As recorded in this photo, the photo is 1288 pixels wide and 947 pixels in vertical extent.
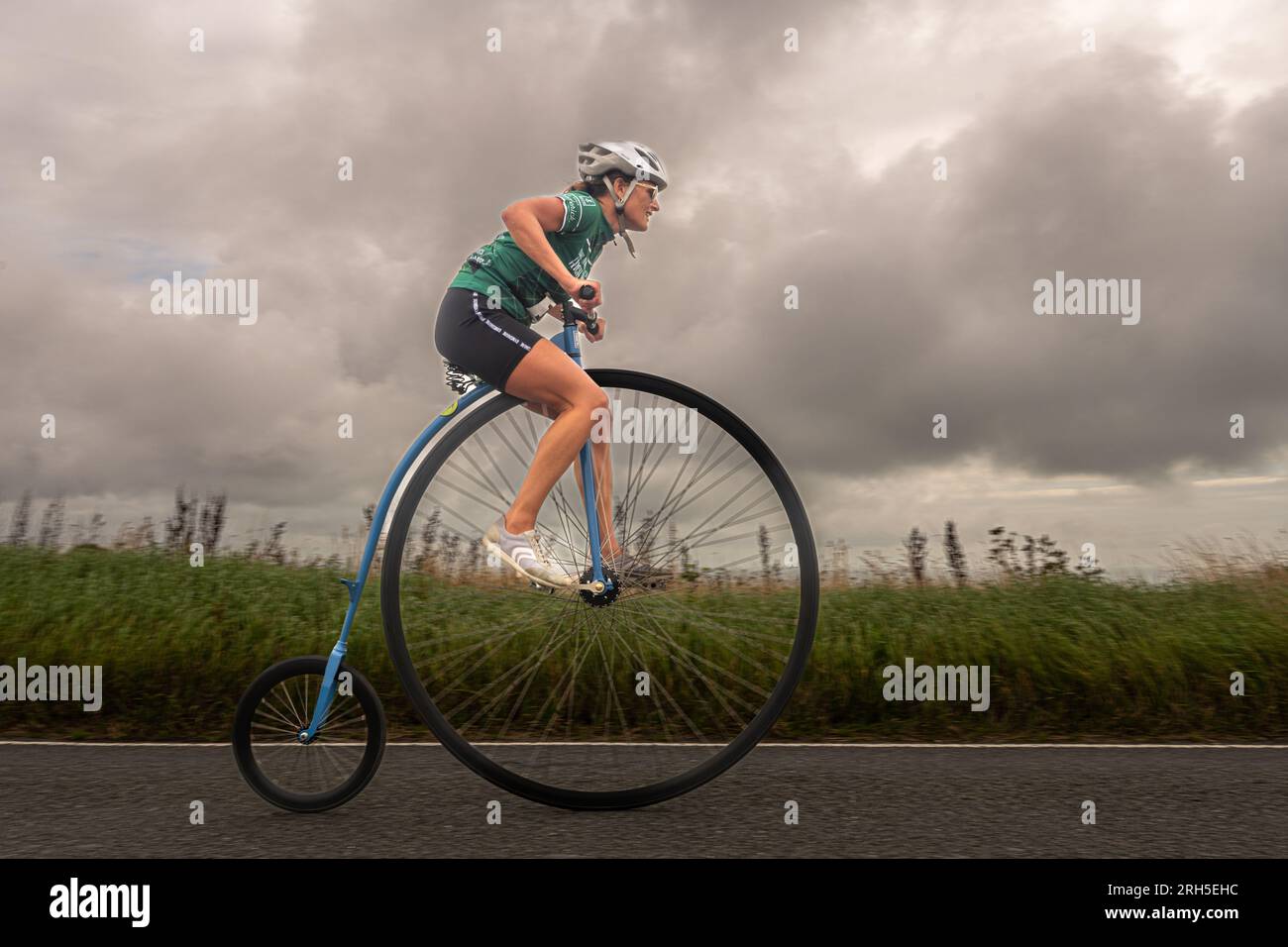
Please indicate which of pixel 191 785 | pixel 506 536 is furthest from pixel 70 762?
pixel 506 536

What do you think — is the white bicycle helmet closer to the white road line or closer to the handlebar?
the handlebar

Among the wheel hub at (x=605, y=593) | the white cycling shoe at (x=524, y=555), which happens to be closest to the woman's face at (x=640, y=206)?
the white cycling shoe at (x=524, y=555)

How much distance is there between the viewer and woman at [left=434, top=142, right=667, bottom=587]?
4.76 m

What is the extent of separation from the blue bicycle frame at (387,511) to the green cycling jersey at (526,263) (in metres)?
0.19

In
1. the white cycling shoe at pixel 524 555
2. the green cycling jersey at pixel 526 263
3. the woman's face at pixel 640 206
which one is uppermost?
the woman's face at pixel 640 206

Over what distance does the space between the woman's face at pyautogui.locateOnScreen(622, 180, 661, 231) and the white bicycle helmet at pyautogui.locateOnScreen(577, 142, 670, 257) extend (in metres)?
0.02

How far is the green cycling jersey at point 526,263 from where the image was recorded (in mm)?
4930

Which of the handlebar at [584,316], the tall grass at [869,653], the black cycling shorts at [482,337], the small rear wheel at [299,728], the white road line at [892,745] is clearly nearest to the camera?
the small rear wheel at [299,728]

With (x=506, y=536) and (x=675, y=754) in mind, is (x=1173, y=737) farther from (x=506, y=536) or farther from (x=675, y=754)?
(x=506, y=536)

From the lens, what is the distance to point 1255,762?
19.1ft

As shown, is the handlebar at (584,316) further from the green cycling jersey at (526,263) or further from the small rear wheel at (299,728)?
the small rear wheel at (299,728)

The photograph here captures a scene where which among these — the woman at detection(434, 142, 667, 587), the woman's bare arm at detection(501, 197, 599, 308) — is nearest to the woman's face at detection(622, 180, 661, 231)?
the woman at detection(434, 142, 667, 587)

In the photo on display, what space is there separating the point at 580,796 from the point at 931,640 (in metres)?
3.59

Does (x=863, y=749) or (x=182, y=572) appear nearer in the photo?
(x=863, y=749)
